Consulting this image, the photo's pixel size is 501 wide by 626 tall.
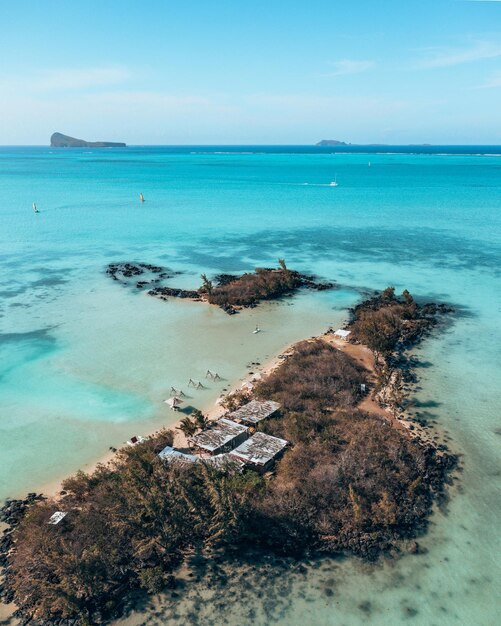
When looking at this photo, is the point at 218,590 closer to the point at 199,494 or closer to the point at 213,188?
the point at 199,494

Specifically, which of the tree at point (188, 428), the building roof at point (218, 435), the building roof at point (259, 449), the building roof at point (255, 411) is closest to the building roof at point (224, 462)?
the building roof at point (259, 449)

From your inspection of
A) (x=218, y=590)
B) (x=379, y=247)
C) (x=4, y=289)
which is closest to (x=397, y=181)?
(x=379, y=247)

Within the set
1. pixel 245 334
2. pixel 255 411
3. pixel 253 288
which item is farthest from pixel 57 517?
pixel 253 288

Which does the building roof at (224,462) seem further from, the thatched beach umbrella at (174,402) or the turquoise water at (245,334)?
the thatched beach umbrella at (174,402)

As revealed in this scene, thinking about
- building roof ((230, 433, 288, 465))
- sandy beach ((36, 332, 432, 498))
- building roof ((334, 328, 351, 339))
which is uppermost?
building roof ((334, 328, 351, 339))

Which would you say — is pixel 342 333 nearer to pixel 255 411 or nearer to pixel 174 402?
pixel 255 411

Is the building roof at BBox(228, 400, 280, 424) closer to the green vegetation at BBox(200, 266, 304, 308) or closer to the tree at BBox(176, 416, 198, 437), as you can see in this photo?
the tree at BBox(176, 416, 198, 437)

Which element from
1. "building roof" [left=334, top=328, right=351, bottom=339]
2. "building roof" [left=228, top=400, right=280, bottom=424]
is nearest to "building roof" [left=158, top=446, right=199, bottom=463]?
"building roof" [left=228, top=400, right=280, bottom=424]
